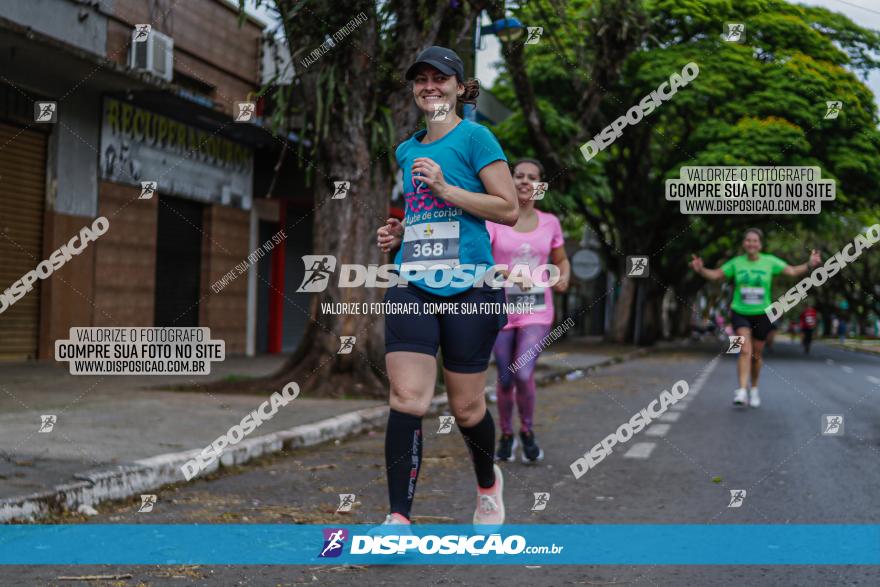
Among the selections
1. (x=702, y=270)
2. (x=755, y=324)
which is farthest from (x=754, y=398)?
(x=702, y=270)

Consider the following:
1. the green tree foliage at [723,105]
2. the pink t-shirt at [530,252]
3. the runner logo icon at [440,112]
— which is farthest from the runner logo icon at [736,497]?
the green tree foliage at [723,105]

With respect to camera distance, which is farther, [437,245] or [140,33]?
[140,33]

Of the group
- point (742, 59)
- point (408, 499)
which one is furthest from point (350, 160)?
point (742, 59)

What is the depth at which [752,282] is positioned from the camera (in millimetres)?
10773

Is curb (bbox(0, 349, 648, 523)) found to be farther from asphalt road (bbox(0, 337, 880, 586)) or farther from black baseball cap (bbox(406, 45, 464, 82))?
black baseball cap (bbox(406, 45, 464, 82))

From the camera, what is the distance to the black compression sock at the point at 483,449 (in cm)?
426

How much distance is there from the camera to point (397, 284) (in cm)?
411

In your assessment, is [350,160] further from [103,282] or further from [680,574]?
[680,574]

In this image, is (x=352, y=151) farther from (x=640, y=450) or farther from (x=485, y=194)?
(x=485, y=194)

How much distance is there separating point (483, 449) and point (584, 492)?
1.62 metres

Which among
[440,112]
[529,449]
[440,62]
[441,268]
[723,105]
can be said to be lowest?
[529,449]

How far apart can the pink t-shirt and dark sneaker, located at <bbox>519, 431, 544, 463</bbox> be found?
2.49 ft

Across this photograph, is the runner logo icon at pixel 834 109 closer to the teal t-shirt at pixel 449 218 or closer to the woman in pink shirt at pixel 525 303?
the woman in pink shirt at pixel 525 303

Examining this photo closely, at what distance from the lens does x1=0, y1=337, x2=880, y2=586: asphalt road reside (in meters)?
3.79
